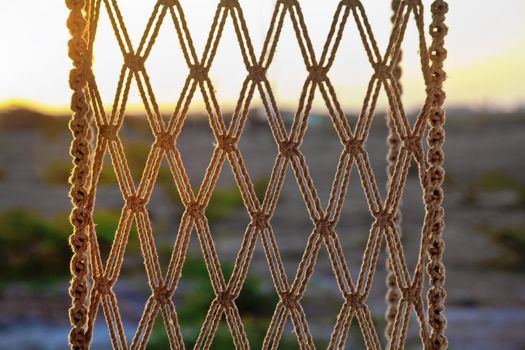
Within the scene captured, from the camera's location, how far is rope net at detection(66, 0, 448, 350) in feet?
2.04

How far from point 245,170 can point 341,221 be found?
3669 mm

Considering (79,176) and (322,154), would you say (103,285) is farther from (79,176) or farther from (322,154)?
(322,154)

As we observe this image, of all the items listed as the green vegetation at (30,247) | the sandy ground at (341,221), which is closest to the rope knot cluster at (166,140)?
the sandy ground at (341,221)

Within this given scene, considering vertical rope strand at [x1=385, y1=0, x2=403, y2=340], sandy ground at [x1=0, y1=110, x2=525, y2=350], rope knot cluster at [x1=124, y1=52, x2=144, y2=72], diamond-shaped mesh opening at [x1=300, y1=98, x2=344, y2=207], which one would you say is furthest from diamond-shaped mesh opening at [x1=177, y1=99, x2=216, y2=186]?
rope knot cluster at [x1=124, y1=52, x2=144, y2=72]

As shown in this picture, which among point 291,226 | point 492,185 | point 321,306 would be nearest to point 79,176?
point 321,306

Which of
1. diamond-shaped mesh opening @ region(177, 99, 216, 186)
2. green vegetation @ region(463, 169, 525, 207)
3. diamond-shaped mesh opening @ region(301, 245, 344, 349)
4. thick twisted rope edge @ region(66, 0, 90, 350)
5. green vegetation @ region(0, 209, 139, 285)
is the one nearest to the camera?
thick twisted rope edge @ region(66, 0, 90, 350)

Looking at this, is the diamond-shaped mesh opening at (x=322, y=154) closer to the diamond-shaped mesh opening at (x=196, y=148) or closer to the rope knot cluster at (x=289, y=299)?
the diamond-shaped mesh opening at (x=196, y=148)

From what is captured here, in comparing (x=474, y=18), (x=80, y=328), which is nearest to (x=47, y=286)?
(x=474, y=18)

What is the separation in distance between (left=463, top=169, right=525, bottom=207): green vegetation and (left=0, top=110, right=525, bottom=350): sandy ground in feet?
0.14

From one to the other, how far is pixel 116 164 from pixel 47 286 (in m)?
3.13

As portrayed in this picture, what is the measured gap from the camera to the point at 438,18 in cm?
62

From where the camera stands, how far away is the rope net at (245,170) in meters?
0.62

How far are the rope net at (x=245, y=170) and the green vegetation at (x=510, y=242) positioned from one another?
11.7ft

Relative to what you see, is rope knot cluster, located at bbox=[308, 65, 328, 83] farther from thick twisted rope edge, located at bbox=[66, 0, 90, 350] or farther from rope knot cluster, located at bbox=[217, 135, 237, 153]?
thick twisted rope edge, located at bbox=[66, 0, 90, 350]
